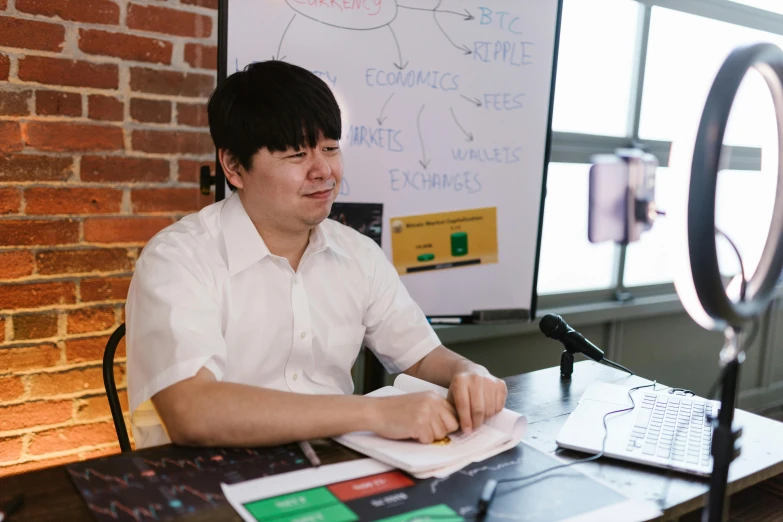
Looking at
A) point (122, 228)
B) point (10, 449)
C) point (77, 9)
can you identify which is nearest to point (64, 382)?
point (10, 449)

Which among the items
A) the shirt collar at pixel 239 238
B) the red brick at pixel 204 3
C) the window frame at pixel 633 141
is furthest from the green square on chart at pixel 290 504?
the window frame at pixel 633 141

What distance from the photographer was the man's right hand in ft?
3.37

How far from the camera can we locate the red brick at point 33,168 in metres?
1.60

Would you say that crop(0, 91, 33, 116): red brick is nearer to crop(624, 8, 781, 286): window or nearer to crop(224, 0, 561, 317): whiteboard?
crop(224, 0, 561, 317): whiteboard

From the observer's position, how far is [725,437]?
2.19 feet

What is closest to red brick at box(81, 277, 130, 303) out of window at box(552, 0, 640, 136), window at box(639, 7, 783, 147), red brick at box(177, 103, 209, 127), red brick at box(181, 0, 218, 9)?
red brick at box(177, 103, 209, 127)

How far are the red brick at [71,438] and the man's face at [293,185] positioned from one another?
0.89 metres

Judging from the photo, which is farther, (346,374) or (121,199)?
(121,199)

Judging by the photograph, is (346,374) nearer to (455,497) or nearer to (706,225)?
(455,497)

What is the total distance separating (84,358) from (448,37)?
4.42 ft

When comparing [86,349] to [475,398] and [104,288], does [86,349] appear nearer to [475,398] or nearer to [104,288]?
[104,288]

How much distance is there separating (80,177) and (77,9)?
1.38ft

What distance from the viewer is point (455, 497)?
0.88 m

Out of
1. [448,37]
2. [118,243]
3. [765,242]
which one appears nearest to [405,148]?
[448,37]
